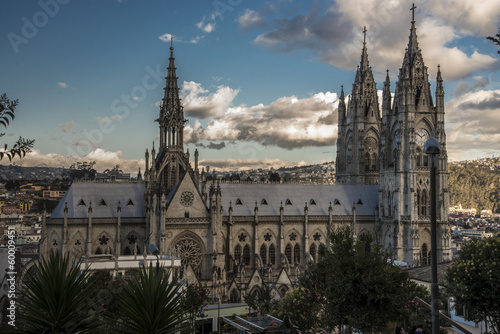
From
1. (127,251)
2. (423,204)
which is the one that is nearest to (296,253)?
(423,204)

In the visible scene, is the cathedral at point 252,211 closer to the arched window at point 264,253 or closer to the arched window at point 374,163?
the arched window at point 264,253

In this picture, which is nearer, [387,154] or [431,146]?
[431,146]

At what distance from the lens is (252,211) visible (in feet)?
221

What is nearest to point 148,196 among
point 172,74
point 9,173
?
point 172,74

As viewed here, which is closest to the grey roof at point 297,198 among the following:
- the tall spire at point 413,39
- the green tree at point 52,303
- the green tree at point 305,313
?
the tall spire at point 413,39

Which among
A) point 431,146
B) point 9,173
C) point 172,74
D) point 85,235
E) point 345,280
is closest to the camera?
point 431,146

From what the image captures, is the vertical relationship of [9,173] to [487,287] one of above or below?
above

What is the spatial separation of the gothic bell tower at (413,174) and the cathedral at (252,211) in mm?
141

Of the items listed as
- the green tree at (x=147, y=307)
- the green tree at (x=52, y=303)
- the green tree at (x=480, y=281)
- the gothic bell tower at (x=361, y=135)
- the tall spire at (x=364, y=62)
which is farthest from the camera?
the tall spire at (x=364, y=62)

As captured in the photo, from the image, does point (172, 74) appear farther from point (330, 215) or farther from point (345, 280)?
point (345, 280)

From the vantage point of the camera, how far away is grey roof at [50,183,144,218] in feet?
198

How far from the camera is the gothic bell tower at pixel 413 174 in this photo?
225 feet

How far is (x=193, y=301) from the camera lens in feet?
125

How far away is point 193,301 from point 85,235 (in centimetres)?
2636
